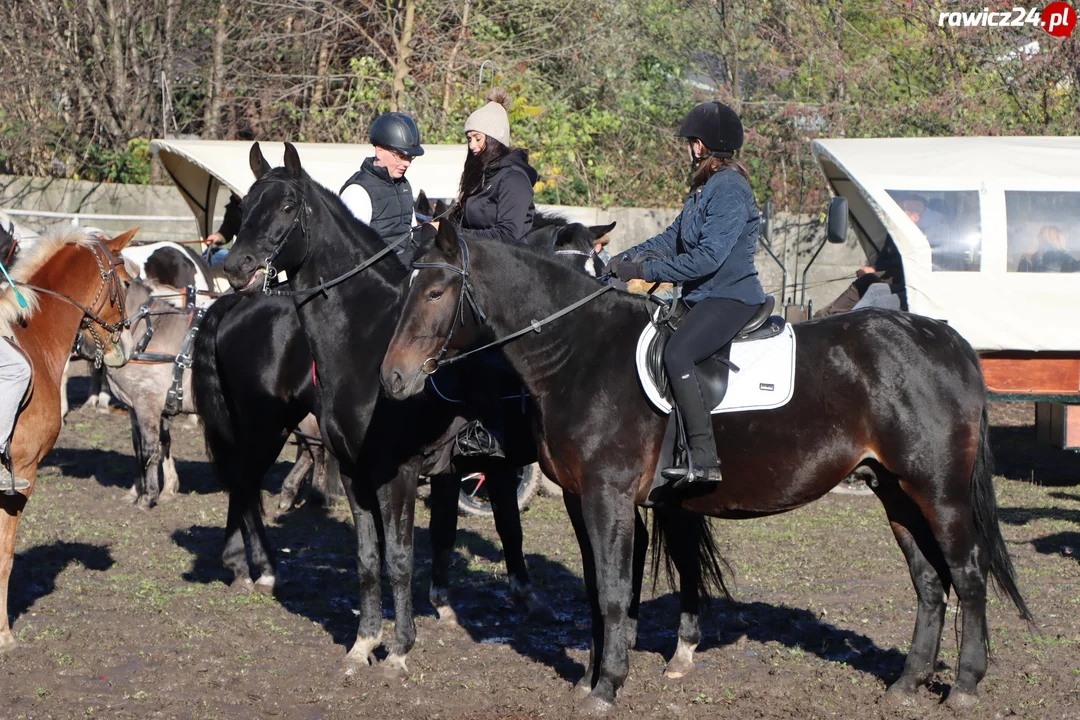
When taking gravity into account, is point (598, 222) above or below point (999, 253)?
above

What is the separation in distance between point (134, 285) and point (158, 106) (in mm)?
13085

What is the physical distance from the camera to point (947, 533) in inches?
192

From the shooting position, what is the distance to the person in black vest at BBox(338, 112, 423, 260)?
6.00 meters

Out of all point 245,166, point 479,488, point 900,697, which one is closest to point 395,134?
point 900,697

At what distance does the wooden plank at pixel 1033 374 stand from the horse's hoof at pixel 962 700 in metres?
5.25

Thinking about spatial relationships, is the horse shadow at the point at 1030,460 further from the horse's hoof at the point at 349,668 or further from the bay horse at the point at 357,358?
the horse's hoof at the point at 349,668

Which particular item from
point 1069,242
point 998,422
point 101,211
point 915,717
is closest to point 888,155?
point 1069,242

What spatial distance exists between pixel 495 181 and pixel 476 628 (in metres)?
2.57

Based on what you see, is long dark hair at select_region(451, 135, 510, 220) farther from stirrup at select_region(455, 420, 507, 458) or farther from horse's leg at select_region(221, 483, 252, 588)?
horse's leg at select_region(221, 483, 252, 588)

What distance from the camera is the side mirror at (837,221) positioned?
9.88 metres

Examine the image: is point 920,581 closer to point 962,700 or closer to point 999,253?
point 962,700

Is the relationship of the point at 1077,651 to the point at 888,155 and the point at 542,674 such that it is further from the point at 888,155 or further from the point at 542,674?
the point at 888,155

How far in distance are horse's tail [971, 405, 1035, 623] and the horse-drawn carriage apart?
4.81 m

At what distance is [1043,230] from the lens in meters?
9.82
